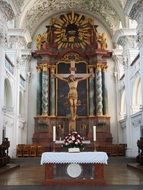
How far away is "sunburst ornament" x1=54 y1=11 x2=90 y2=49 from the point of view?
22328 millimetres

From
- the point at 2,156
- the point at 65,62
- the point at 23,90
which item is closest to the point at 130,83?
the point at 65,62

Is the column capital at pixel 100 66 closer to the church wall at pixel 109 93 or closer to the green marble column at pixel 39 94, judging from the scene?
the church wall at pixel 109 93

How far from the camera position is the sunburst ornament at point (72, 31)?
22.3 meters

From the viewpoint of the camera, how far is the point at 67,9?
2264cm

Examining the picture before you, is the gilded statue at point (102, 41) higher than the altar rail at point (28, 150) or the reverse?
higher

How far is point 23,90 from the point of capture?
69.8ft

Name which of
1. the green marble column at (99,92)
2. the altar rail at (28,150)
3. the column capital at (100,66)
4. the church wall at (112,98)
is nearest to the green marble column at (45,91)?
the altar rail at (28,150)

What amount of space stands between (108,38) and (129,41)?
482 cm

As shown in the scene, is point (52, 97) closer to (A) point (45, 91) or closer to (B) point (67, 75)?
(A) point (45, 91)

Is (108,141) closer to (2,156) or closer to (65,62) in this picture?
(65,62)

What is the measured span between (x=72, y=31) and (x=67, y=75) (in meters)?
3.96

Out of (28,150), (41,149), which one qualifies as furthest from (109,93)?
(28,150)

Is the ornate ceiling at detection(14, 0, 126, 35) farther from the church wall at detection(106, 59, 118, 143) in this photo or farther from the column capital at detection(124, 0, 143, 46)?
the column capital at detection(124, 0, 143, 46)

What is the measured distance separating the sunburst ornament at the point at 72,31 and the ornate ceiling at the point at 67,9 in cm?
57
